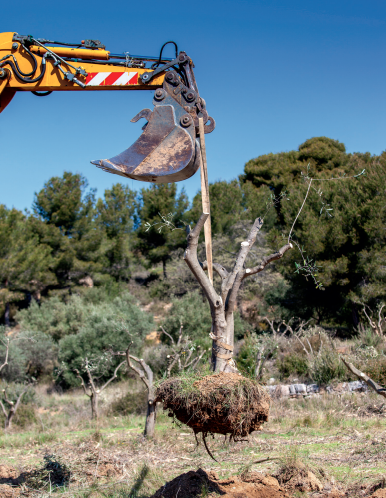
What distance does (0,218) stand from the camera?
1964 cm

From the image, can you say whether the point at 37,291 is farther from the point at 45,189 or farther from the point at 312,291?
the point at 312,291

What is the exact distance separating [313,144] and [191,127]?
21764 mm

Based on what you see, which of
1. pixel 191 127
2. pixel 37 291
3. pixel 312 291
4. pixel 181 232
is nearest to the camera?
pixel 191 127

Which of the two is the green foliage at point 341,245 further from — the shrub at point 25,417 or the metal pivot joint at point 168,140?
the metal pivot joint at point 168,140

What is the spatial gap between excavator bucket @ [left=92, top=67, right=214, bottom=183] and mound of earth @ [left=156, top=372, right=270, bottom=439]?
1.69 m

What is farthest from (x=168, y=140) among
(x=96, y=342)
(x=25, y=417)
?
(x=96, y=342)

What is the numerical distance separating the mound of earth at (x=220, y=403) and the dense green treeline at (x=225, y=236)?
1119 centimetres

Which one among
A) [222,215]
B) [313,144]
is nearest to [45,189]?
[222,215]

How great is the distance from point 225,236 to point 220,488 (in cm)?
1689

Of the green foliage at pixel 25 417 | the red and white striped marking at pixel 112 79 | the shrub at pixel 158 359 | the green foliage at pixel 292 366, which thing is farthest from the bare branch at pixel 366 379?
the shrub at pixel 158 359

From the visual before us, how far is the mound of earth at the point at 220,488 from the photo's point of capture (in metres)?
4.06

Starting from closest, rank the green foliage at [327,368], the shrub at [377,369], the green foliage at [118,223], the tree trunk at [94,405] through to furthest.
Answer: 1. the shrub at [377,369]
2. the tree trunk at [94,405]
3. the green foliage at [327,368]
4. the green foliage at [118,223]

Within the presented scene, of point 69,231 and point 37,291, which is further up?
point 69,231

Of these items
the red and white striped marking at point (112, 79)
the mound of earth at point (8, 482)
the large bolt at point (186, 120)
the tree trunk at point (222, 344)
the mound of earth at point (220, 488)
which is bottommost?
the mound of earth at point (8, 482)
